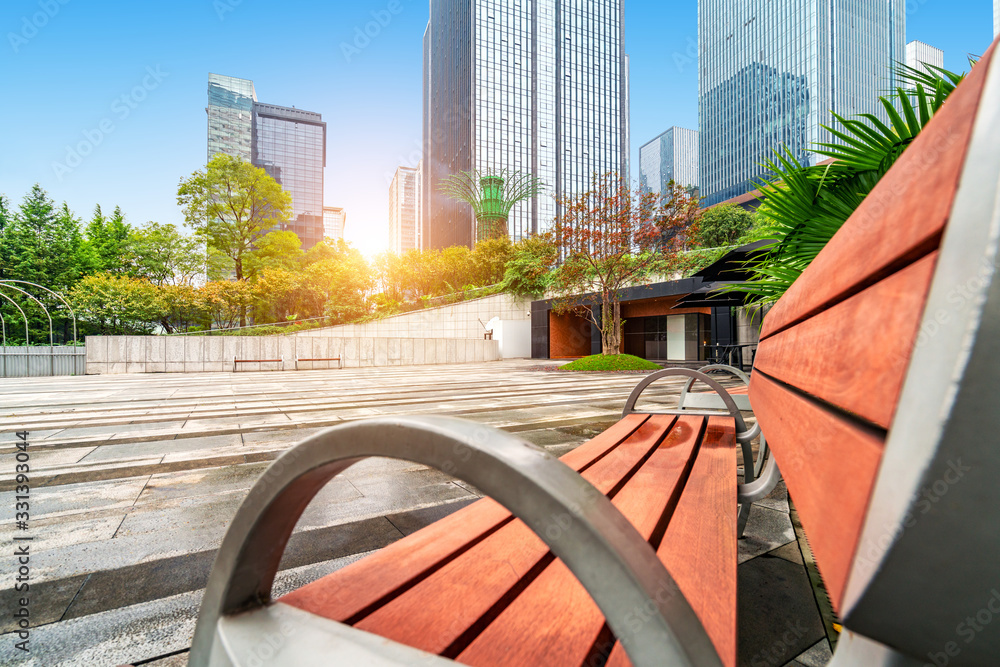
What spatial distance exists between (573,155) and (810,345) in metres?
70.6

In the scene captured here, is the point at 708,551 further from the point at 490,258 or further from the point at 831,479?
the point at 490,258

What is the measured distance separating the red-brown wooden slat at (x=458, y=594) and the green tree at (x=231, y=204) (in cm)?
3183

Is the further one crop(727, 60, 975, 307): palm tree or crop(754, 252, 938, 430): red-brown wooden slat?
crop(727, 60, 975, 307): palm tree

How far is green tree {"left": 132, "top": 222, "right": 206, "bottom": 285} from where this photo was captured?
26.2 metres

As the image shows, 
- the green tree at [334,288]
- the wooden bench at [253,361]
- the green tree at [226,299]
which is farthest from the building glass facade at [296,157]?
the wooden bench at [253,361]

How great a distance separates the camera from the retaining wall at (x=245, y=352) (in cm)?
1398

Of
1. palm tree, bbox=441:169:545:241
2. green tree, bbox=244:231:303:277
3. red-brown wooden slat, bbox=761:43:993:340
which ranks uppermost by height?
palm tree, bbox=441:169:545:241

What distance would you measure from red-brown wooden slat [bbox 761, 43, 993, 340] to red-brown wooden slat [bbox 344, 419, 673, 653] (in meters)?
0.66

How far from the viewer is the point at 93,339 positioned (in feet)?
45.0

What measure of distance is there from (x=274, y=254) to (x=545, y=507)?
33695 millimetres

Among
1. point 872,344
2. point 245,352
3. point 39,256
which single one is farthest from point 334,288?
point 872,344

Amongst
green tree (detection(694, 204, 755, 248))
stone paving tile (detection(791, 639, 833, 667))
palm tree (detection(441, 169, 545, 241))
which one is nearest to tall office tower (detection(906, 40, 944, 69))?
green tree (detection(694, 204, 755, 248))

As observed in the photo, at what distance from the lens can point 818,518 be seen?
0.61 meters

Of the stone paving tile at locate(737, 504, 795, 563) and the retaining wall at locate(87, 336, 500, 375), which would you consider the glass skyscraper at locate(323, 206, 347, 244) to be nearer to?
the retaining wall at locate(87, 336, 500, 375)
